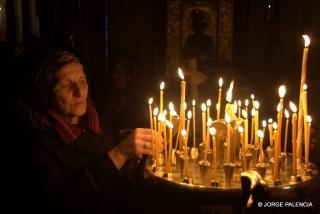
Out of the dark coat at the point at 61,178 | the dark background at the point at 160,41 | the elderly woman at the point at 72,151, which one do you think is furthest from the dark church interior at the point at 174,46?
the dark coat at the point at 61,178

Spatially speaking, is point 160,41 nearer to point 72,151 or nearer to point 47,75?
point 47,75

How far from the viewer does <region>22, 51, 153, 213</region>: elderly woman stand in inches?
73.8

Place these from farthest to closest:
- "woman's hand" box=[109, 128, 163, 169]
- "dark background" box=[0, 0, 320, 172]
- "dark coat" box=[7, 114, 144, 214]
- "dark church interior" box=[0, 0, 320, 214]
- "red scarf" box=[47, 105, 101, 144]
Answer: "dark background" box=[0, 0, 320, 172], "dark church interior" box=[0, 0, 320, 214], "red scarf" box=[47, 105, 101, 144], "woman's hand" box=[109, 128, 163, 169], "dark coat" box=[7, 114, 144, 214]

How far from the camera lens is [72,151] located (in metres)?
2.10

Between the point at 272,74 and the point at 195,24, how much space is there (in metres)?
1.23

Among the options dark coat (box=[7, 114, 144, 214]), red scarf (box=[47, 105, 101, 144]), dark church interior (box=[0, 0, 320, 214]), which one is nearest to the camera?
dark coat (box=[7, 114, 144, 214])

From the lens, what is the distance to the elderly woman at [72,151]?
6.15ft

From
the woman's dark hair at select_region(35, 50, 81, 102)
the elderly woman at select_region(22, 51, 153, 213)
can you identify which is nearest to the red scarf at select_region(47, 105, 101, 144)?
the elderly woman at select_region(22, 51, 153, 213)

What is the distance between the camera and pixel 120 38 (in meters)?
5.54

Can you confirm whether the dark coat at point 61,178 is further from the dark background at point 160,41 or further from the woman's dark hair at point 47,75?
the dark background at point 160,41

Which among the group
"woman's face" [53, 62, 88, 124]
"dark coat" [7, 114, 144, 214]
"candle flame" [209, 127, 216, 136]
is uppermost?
"woman's face" [53, 62, 88, 124]

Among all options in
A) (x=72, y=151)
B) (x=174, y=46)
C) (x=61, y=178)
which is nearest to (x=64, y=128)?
(x=72, y=151)

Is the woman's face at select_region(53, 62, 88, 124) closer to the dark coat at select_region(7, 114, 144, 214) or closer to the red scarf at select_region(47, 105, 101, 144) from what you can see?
the red scarf at select_region(47, 105, 101, 144)

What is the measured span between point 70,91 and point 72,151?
1.04ft
